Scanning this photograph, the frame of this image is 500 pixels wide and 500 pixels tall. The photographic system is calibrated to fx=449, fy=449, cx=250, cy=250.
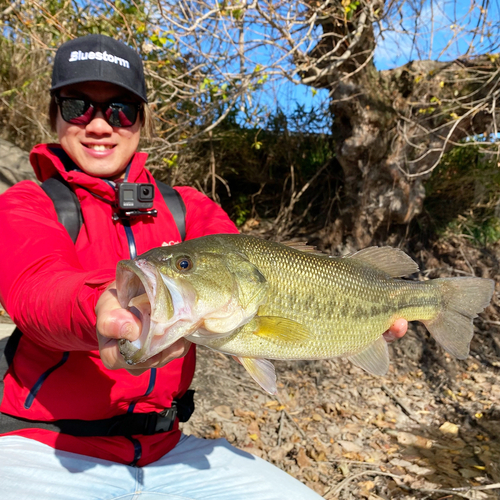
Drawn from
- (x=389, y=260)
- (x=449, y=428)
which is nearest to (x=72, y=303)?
(x=389, y=260)

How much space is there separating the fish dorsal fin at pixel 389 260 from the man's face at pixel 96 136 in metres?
1.56

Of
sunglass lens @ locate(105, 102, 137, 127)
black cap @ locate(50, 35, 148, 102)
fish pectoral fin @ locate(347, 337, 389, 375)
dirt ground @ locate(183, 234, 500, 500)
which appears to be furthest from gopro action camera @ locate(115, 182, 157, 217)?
dirt ground @ locate(183, 234, 500, 500)

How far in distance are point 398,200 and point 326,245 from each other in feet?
4.73

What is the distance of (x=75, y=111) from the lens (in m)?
2.58

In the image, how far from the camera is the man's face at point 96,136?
8.53 feet

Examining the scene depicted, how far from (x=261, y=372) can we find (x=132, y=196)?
47.0 inches

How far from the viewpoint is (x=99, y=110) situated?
263 cm

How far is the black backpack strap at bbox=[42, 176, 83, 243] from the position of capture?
232 cm

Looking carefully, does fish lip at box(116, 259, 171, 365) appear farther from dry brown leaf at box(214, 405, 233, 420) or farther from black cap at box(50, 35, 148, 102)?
dry brown leaf at box(214, 405, 233, 420)

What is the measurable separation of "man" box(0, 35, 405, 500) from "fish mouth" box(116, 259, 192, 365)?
18 cm

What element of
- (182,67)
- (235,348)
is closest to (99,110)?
(235,348)

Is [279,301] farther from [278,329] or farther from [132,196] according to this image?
[132,196]

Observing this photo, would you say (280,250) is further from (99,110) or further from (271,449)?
(271,449)

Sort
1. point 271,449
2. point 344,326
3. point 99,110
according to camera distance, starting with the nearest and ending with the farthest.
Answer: point 344,326 → point 99,110 → point 271,449
